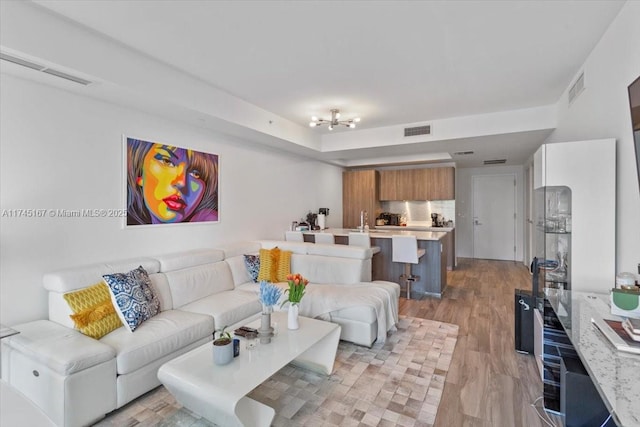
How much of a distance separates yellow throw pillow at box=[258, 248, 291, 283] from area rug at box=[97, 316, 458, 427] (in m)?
1.32

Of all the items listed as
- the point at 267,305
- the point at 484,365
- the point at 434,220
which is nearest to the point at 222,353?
the point at 267,305

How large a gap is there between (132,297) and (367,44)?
2.83m

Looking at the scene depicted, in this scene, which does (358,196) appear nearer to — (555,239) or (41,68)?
(555,239)

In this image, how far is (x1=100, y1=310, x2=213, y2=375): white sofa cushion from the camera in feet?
7.23

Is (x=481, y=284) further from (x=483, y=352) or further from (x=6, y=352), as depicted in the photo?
(x=6, y=352)

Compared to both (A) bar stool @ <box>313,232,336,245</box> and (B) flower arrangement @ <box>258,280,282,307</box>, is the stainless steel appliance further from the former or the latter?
(B) flower arrangement @ <box>258,280,282,307</box>

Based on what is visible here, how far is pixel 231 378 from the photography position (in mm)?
1817

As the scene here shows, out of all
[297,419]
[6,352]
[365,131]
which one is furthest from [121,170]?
[365,131]

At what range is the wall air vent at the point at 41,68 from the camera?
2.15 m

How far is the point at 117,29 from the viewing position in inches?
92.7

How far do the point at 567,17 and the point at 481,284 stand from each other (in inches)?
174

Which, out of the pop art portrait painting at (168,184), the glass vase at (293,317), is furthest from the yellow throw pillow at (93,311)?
the glass vase at (293,317)

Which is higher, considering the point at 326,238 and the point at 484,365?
the point at 326,238

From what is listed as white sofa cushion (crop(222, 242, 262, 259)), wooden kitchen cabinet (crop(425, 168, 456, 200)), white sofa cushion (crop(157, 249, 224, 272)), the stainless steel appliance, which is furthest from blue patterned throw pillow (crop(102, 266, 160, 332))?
wooden kitchen cabinet (crop(425, 168, 456, 200))
